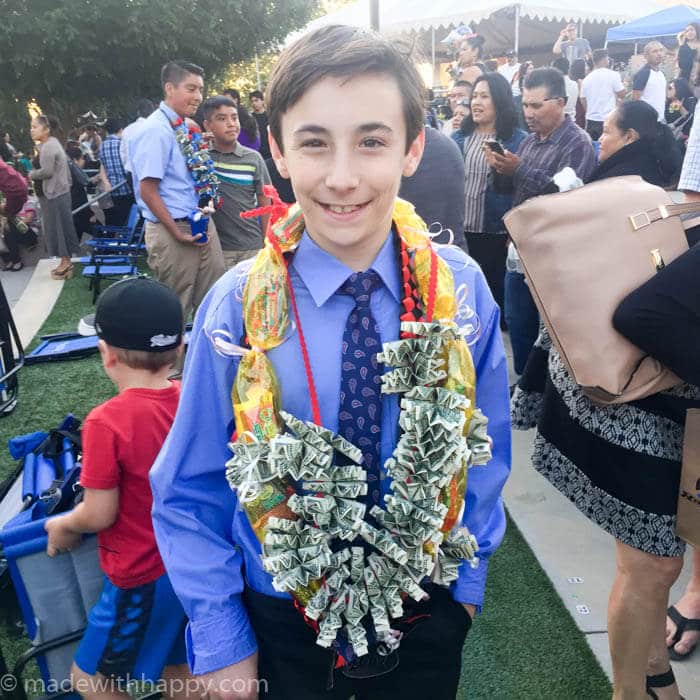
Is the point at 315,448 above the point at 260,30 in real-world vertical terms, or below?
below

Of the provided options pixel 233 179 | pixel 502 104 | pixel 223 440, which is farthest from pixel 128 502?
pixel 502 104

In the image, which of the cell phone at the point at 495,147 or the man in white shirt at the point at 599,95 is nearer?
the cell phone at the point at 495,147

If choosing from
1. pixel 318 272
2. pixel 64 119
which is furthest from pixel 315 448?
pixel 64 119

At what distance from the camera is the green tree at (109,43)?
17.5 m

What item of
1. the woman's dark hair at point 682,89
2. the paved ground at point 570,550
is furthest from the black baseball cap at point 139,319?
the woman's dark hair at point 682,89

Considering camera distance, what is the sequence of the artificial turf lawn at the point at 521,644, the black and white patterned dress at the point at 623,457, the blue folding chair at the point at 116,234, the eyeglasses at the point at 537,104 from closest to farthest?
the black and white patterned dress at the point at 623,457, the artificial turf lawn at the point at 521,644, the eyeglasses at the point at 537,104, the blue folding chair at the point at 116,234

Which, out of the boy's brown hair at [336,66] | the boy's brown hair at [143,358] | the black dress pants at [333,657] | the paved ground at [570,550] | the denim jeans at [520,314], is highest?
the boy's brown hair at [336,66]

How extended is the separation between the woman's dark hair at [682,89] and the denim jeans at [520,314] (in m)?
6.58

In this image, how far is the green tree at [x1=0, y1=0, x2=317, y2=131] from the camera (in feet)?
57.3

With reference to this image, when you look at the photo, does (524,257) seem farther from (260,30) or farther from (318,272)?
(260,30)

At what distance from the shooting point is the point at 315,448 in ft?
4.08

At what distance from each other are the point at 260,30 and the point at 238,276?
23.5 metres

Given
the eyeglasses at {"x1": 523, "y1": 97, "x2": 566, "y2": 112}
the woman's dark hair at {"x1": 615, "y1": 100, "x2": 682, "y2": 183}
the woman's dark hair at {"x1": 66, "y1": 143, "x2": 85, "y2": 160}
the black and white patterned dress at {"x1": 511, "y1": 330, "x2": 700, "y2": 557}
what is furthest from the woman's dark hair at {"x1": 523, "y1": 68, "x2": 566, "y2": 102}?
the woman's dark hair at {"x1": 66, "y1": 143, "x2": 85, "y2": 160}

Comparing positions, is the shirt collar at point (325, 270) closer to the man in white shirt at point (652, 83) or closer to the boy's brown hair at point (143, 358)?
the boy's brown hair at point (143, 358)
